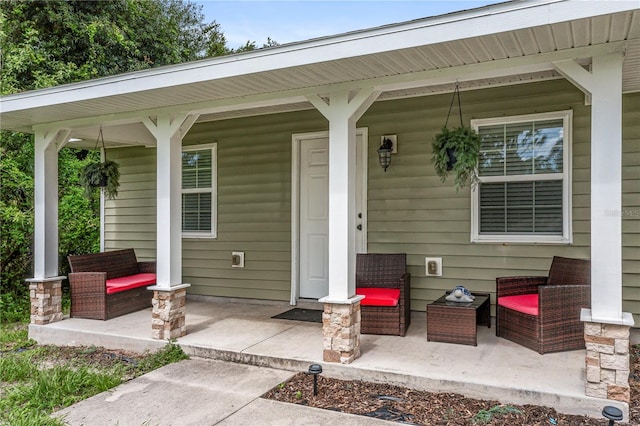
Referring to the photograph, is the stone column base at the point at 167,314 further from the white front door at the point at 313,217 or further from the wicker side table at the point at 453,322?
the wicker side table at the point at 453,322

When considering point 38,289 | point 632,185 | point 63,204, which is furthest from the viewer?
point 63,204

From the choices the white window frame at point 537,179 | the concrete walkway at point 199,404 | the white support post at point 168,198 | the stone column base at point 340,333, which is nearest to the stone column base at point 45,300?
the white support post at point 168,198

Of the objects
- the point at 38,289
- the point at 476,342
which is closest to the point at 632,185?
the point at 476,342

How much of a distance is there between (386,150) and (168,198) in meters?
2.37

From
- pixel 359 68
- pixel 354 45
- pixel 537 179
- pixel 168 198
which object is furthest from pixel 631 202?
pixel 168 198

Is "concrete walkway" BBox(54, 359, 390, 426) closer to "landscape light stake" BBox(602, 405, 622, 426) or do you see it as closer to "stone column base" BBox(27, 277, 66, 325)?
"landscape light stake" BBox(602, 405, 622, 426)

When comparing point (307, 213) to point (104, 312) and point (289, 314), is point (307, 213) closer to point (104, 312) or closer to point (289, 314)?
point (289, 314)

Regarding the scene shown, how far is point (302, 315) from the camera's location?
5.13 metres

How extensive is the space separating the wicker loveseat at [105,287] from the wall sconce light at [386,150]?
3.27 meters

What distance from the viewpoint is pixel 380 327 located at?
426 cm

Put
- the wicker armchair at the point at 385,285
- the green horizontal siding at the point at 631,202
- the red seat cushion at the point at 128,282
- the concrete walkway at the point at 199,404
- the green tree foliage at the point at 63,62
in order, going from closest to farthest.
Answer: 1. the concrete walkway at the point at 199,404
2. the green horizontal siding at the point at 631,202
3. the wicker armchair at the point at 385,285
4. the red seat cushion at the point at 128,282
5. the green tree foliage at the point at 63,62

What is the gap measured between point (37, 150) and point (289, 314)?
3.44 metres

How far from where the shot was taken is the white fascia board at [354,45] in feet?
8.22

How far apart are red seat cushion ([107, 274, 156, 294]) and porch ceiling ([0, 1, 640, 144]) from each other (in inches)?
73.8
